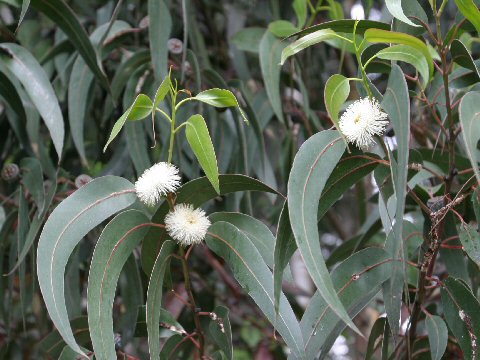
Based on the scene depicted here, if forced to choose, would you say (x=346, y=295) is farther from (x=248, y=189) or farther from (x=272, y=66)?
(x=272, y=66)

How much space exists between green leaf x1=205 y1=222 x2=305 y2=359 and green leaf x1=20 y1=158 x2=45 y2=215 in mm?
404

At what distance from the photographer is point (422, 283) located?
0.86 meters

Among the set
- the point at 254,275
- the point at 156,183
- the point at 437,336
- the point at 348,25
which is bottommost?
the point at 437,336

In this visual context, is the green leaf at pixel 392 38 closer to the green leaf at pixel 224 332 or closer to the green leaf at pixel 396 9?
the green leaf at pixel 396 9

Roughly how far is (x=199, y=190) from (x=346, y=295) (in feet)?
0.64

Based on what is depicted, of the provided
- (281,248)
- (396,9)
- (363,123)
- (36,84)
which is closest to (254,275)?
(281,248)

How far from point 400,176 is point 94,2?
1395mm

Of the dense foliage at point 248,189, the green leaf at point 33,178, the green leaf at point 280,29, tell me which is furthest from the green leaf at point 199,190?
the green leaf at point 280,29

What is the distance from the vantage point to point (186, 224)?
2.62 ft

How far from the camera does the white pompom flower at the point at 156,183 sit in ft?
2.53

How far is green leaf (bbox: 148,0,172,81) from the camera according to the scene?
117 centimetres

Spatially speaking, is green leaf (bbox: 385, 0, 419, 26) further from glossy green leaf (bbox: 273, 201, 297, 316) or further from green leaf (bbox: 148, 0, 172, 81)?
green leaf (bbox: 148, 0, 172, 81)

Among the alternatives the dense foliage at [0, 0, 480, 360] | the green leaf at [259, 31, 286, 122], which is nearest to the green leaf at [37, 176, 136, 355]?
the dense foliage at [0, 0, 480, 360]

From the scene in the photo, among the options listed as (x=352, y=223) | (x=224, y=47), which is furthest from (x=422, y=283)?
(x=352, y=223)
